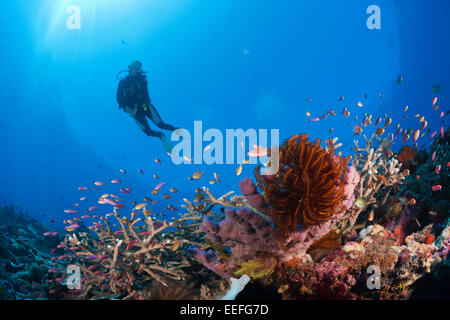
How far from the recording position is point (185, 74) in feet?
273

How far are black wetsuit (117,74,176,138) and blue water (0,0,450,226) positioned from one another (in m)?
54.0

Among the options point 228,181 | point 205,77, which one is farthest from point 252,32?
point 228,181

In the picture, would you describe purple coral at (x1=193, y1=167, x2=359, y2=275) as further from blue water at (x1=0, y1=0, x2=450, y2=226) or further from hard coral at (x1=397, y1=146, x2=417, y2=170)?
blue water at (x1=0, y1=0, x2=450, y2=226)

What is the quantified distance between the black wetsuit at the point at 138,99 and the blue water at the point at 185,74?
54019 mm

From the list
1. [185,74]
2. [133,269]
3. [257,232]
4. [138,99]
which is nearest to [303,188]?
[257,232]

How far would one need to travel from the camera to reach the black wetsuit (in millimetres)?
12266

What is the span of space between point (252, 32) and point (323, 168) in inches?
2946

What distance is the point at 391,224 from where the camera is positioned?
4.49 metres

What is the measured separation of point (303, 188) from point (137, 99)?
40.8 feet

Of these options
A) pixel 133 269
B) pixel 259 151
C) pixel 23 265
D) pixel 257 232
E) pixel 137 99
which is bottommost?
pixel 23 265

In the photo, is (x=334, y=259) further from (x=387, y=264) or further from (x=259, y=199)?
(x=259, y=199)

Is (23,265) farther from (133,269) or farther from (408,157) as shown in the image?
(408,157)

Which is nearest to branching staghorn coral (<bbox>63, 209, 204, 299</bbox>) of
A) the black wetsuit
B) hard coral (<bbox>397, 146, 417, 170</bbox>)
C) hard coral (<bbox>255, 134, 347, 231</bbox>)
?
hard coral (<bbox>255, 134, 347, 231</bbox>)

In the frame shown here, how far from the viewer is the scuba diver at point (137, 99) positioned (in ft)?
40.4
